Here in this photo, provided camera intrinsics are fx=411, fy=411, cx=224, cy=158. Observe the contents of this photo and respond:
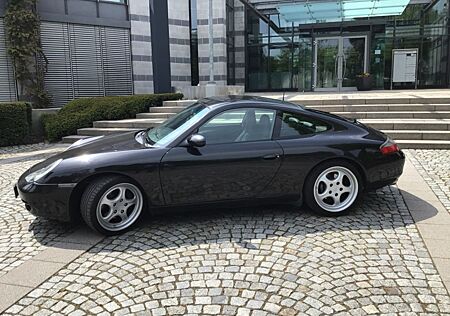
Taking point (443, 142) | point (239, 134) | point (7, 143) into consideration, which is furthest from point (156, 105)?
point (239, 134)

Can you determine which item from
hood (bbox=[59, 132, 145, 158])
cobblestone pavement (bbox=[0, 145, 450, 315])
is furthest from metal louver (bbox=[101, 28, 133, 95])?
cobblestone pavement (bbox=[0, 145, 450, 315])

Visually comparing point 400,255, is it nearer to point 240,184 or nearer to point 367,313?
point 367,313

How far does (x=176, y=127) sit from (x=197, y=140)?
56cm

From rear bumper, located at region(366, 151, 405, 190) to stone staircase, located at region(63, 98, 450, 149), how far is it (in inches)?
177

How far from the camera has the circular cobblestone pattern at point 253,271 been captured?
2.86 metres

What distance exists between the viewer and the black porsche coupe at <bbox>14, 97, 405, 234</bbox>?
13.2 ft

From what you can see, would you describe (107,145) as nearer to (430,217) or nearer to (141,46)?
(430,217)

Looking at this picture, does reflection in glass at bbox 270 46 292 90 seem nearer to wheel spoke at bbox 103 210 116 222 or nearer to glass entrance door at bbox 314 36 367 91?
glass entrance door at bbox 314 36 367 91

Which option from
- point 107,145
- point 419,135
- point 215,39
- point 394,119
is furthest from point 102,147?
point 215,39

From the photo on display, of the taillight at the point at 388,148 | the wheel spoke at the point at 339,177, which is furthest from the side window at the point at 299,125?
the taillight at the point at 388,148

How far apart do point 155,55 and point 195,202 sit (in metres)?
14.8

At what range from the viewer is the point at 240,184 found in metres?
4.32

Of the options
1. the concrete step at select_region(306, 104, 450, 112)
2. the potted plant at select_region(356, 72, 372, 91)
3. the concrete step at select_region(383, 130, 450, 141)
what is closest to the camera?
the concrete step at select_region(383, 130, 450, 141)

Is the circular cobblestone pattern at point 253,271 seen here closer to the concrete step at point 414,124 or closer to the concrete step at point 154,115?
the concrete step at point 414,124
